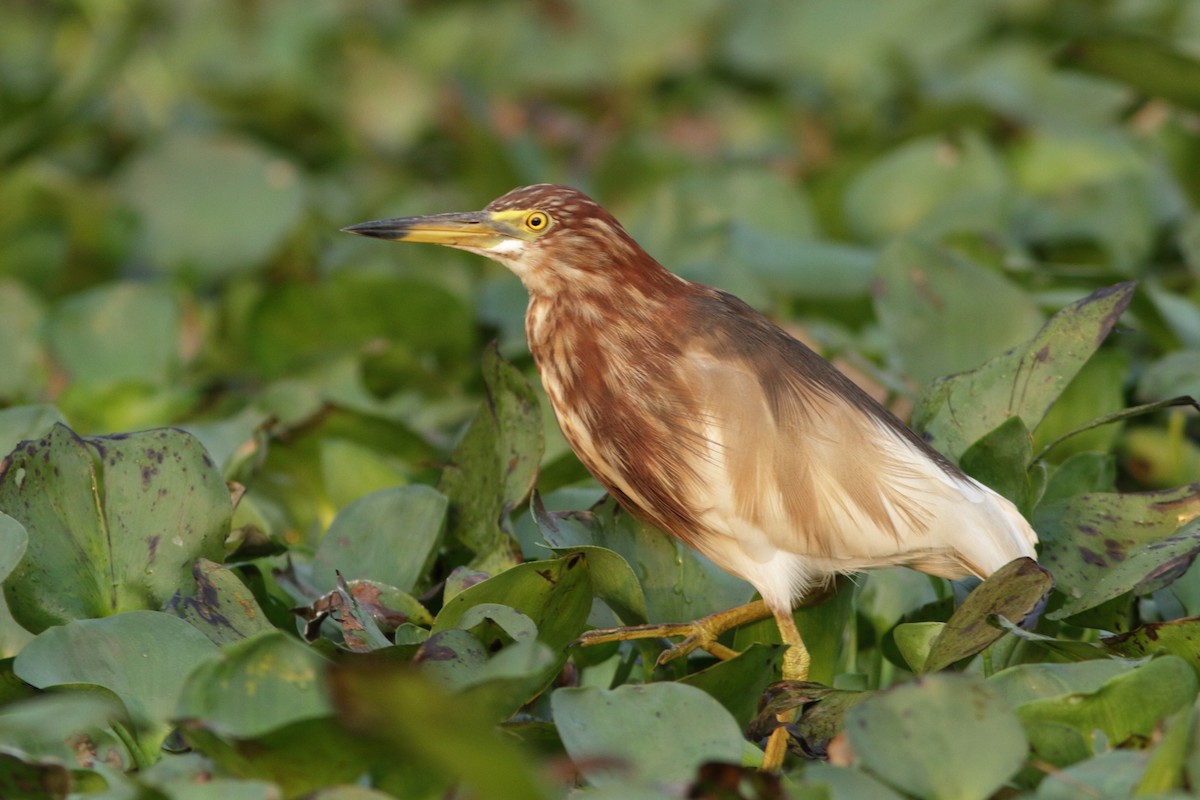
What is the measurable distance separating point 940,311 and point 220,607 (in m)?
1.50

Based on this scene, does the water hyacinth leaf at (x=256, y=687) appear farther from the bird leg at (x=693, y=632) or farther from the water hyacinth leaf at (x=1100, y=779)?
the water hyacinth leaf at (x=1100, y=779)

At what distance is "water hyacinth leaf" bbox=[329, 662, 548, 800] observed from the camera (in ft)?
4.33

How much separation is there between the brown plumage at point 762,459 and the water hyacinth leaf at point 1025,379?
0.19m

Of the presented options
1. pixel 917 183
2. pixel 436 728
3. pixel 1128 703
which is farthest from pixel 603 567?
pixel 917 183

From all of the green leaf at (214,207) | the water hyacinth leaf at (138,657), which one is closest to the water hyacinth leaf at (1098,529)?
the water hyacinth leaf at (138,657)

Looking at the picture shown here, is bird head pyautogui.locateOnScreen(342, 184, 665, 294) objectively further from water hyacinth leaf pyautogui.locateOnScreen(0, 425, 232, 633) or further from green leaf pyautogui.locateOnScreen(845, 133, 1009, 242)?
green leaf pyautogui.locateOnScreen(845, 133, 1009, 242)

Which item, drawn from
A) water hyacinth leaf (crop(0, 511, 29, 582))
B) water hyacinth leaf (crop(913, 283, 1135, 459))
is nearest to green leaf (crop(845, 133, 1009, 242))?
water hyacinth leaf (crop(913, 283, 1135, 459))

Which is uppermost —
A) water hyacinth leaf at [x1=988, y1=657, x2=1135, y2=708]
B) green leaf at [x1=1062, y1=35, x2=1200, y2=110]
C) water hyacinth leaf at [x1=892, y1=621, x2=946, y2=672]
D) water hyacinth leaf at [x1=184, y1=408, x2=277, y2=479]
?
green leaf at [x1=1062, y1=35, x2=1200, y2=110]

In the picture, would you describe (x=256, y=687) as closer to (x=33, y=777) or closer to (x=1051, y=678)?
(x=33, y=777)

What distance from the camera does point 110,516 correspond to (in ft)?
7.09

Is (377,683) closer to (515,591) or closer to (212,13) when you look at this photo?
(515,591)

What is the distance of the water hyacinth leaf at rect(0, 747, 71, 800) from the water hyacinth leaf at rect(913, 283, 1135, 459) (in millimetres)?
1430

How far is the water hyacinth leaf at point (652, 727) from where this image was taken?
1807 millimetres

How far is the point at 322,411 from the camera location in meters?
2.82
